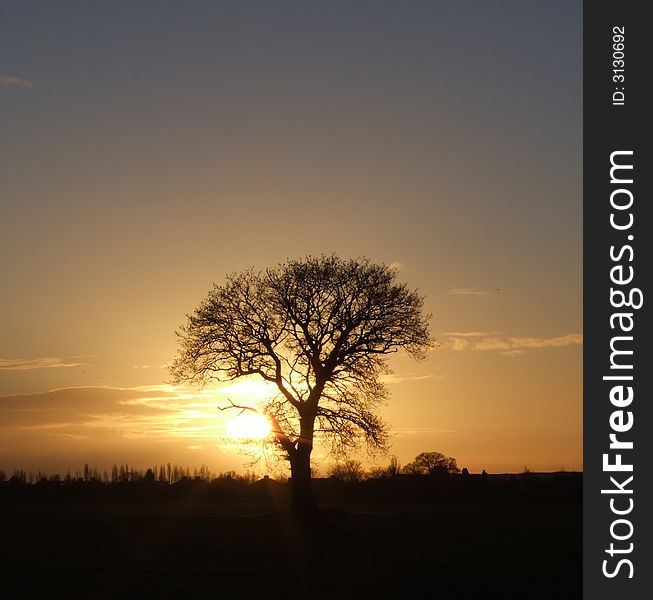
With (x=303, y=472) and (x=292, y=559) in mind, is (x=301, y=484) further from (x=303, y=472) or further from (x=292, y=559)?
(x=292, y=559)

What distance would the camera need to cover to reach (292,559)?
25.9 meters

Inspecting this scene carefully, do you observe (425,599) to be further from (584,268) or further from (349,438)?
(349,438)

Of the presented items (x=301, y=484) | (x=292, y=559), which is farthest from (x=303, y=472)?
(x=292, y=559)

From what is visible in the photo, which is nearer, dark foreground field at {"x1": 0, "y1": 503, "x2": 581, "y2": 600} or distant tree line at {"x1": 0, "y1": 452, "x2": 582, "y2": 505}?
dark foreground field at {"x1": 0, "y1": 503, "x2": 581, "y2": 600}

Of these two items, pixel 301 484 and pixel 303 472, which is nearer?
pixel 301 484

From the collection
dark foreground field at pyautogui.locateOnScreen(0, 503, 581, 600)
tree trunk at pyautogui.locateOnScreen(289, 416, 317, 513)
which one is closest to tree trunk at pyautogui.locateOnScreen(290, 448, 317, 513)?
tree trunk at pyautogui.locateOnScreen(289, 416, 317, 513)

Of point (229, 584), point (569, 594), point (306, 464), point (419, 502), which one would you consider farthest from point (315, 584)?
point (419, 502)

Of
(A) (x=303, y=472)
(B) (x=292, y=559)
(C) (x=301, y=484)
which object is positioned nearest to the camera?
(B) (x=292, y=559)

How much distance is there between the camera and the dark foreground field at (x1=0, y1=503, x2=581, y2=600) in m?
19.8

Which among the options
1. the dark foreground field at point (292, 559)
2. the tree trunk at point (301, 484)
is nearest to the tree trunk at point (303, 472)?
the tree trunk at point (301, 484)

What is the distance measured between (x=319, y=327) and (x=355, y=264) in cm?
374

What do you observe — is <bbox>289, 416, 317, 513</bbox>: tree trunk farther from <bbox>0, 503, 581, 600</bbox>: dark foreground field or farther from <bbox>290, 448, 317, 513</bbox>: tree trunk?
<bbox>0, 503, 581, 600</bbox>: dark foreground field

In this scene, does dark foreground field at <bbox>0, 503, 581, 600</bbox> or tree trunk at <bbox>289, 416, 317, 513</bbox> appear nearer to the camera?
dark foreground field at <bbox>0, 503, 581, 600</bbox>

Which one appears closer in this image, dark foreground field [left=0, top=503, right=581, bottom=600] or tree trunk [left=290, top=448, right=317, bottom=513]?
dark foreground field [left=0, top=503, right=581, bottom=600]
